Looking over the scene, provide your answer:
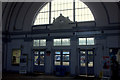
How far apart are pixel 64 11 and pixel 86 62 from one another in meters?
6.09

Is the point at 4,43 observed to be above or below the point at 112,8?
below

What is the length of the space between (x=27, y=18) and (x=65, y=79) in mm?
8549

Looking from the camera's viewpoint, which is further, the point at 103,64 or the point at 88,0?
the point at 88,0

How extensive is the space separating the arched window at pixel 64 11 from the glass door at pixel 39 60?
3.38 metres

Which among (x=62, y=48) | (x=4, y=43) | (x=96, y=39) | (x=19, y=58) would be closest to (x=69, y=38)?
(x=62, y=48)

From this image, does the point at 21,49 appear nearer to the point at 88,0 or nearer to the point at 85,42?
the point at 85,42

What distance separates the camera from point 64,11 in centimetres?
1772

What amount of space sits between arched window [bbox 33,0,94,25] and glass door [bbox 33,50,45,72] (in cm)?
338

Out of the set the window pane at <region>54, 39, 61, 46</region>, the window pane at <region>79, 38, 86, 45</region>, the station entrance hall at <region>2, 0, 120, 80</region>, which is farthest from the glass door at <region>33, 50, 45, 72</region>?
the window pane at <region>79, 38, 86, 45</region>

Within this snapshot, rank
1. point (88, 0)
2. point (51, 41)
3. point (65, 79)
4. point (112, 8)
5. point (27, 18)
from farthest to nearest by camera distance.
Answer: point (27, 18), point (51, 41), point (88, 0), point (112, 8), point (65, 79)

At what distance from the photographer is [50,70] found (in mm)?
16953

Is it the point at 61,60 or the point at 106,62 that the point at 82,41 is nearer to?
the point at 61,60

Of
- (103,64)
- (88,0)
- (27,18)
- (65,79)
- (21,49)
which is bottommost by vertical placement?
(65,79)

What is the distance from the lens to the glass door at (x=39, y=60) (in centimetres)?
1767
